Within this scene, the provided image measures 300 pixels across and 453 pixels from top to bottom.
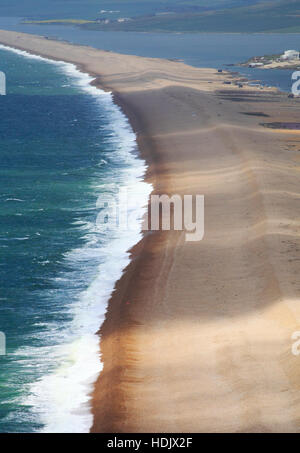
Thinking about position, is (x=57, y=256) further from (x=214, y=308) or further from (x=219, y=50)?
(x=219, y=50)

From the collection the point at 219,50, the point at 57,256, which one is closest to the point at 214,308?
the point at 57,256

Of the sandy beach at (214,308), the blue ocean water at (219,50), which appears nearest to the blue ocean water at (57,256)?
the sandy beach at (214,308)

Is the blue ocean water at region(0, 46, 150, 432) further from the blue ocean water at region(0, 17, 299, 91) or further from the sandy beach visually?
the blue ocean water at region(0, 17, 299, 91)

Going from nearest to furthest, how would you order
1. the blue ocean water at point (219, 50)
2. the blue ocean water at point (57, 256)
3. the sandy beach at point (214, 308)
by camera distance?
1. the sandy beach at point (214, 308)
2. the blue ocean water at point (57, 256)
3. the blue ocean water at point (219, 50)

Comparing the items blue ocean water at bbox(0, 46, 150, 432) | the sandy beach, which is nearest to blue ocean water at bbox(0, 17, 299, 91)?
blue ocean water at bbox(0, 46, 150, 432)

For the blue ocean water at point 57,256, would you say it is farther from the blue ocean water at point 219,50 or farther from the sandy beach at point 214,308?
the blue ocean water at point 219,50

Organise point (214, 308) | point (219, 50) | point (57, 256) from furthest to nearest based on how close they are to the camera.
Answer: point (219, 50) < point (57, 256) < point (214, 308)

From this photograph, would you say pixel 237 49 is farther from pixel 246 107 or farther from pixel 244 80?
pixel 246 107
